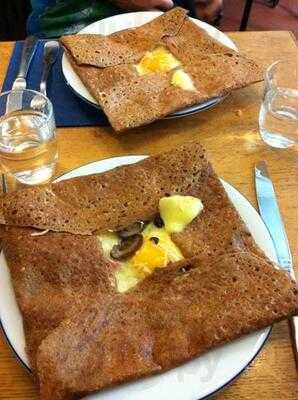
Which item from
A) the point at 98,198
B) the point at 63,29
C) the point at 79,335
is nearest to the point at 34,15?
the point at 63,29

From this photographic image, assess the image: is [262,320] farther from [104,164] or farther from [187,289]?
[104,164]

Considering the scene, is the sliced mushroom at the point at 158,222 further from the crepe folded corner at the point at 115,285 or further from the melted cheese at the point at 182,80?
the melted cheese at the point at 182,80

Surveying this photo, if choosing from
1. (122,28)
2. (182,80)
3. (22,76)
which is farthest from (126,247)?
(122,28)

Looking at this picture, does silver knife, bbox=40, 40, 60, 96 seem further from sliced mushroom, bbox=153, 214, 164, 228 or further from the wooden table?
sliced mushroom, bbox=153, 214, 164, 228

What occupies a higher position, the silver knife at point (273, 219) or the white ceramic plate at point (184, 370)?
the silver knife at point (273, 219)

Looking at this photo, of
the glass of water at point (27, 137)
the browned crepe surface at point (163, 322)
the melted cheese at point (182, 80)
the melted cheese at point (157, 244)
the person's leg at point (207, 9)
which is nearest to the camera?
the browned crepe surface at point (163, 322)

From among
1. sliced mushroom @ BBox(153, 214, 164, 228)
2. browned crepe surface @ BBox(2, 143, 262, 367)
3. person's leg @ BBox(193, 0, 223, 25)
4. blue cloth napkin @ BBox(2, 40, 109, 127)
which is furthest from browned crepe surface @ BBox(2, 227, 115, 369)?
person's leg @ BBox(193, 0, 223, 25)

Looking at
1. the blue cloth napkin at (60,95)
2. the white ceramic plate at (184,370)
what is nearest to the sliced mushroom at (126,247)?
the white ceramic plate at (184,370)
